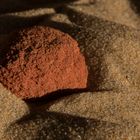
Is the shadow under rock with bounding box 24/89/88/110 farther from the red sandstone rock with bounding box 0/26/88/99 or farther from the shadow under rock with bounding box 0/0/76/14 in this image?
the shadow under rock with bounding box 0/0/76/14

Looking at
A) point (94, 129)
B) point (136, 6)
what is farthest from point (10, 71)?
point (136, 6)

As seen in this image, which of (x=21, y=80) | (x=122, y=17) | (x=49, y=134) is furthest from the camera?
(x=122, y=17)

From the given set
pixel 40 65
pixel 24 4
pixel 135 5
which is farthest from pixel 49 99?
pixel 135 5

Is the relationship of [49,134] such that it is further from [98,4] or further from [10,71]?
[98,4]

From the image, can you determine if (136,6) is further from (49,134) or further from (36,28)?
(49,134)

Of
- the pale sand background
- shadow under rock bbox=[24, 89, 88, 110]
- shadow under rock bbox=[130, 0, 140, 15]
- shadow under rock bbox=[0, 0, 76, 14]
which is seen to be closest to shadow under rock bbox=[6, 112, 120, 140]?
the pale sand background

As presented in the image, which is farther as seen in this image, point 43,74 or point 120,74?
point 120,74

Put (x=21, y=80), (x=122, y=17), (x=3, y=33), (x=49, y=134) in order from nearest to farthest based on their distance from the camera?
(x=49, y=134) → (x=21, y=80) → (x=3, y=33) → (x=122, y=17)

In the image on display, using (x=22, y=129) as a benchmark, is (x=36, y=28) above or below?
above

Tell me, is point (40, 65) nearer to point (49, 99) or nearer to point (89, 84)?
point (49, 99)
